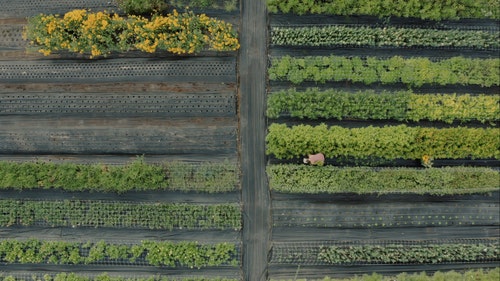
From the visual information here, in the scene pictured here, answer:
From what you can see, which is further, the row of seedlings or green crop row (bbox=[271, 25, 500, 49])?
green crop row (bbox=[271, 25, 500, 49])

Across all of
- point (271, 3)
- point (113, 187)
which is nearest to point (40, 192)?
point (113, 187)

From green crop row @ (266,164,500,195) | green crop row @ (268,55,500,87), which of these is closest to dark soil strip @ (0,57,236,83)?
green crop row @ (268,55,500,87)

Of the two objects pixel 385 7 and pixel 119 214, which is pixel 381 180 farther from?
pixel 119 214

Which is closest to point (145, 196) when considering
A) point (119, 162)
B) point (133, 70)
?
point (119, 162)

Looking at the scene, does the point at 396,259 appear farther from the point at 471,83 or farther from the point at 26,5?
the point at 26,5

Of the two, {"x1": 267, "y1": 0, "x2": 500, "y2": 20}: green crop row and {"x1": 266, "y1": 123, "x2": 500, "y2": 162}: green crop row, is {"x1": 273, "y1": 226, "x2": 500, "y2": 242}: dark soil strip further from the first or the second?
{"x1": 267, "y1": 0, "x2": 500, "y2": 20}: green crop row

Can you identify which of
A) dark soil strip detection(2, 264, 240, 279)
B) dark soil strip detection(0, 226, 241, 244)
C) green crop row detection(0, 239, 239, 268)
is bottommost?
dark soil strip detection(2, 264, 240, 279)

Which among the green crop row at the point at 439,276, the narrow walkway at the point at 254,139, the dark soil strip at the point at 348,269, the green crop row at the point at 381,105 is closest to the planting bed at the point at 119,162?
the narrow walkway at the point at 254,139
